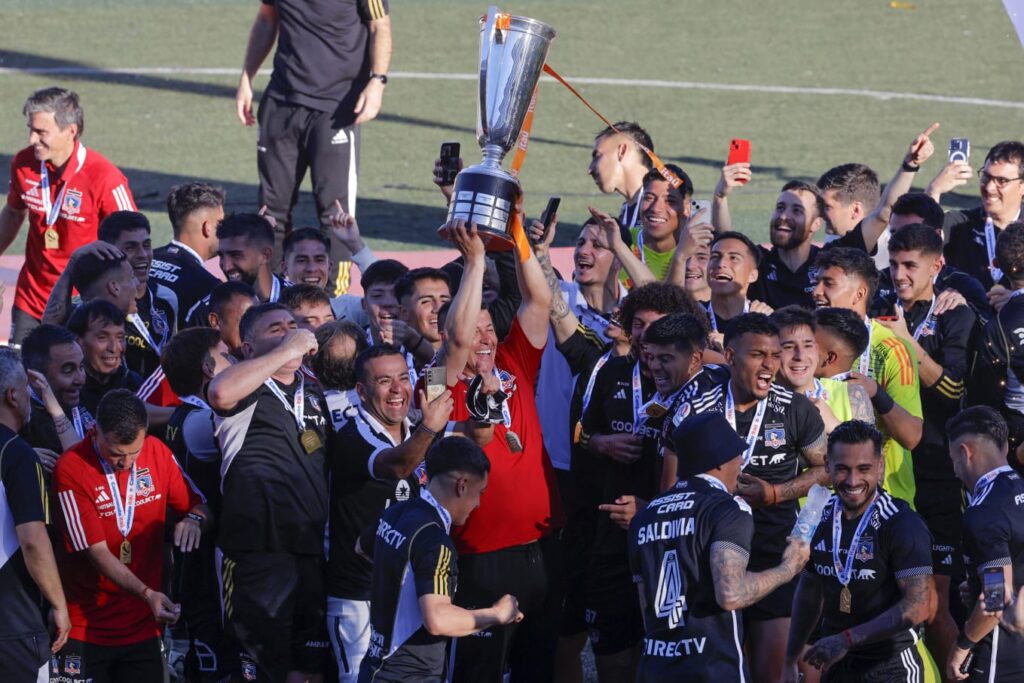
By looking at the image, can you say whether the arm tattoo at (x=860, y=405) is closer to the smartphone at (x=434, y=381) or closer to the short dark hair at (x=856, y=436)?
the short dark hair at (x=856, y=436)

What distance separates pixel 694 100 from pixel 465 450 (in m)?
15.3

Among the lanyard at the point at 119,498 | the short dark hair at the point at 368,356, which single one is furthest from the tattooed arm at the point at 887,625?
the lanyard at the point at 119,498

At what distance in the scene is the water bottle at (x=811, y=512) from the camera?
619 cm

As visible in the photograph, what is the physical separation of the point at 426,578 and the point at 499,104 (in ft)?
6.02

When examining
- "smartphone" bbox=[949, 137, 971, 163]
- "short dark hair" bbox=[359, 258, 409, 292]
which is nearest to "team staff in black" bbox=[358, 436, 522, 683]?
"short dark hair" bbox=[359, 258, 409, 292]

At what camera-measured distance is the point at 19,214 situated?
9.65 meters

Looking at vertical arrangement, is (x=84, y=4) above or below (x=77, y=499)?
above

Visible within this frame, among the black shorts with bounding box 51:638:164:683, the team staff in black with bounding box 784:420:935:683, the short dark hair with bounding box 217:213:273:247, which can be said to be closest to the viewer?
the team staff in black with bounding box 784:420:935:683

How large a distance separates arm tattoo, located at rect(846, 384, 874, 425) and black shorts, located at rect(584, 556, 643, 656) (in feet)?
3.99

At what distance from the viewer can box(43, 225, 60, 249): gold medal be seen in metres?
9.44

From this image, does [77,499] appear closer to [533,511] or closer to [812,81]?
[533,511]

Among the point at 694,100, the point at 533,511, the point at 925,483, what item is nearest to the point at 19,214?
the point at 533,511

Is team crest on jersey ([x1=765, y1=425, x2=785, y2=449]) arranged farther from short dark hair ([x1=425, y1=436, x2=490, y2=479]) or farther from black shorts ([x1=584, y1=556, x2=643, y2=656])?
short dark hair ([x1=425, y1=436, x2=490, y2=479])

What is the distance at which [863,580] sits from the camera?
612cm
